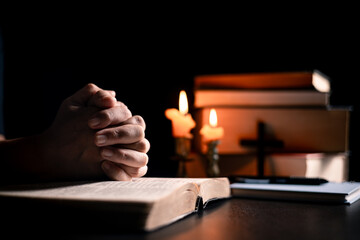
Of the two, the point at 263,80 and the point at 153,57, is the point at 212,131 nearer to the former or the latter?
the point at 263,80

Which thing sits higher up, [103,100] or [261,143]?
[103,100]

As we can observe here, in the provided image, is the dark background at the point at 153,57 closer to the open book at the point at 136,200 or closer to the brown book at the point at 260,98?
the brown book at the point at 260,98

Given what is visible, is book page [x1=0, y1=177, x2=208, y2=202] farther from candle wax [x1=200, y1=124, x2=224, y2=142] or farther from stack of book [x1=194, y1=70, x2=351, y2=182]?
stack of book [x1=194, y1=70, x2=351, y2=182]

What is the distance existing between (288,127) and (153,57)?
0.63 metres

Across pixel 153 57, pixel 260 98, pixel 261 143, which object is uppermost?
pixel 153 57

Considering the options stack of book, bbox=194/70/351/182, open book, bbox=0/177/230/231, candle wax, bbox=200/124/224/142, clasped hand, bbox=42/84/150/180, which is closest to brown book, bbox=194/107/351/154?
stack of book, bbox=194/70/351/182

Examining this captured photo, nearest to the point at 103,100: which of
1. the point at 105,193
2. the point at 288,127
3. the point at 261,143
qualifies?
the point at 105,193

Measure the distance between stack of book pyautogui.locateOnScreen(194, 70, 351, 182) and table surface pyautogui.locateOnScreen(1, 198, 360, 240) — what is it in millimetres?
499

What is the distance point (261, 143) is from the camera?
112 centimetres

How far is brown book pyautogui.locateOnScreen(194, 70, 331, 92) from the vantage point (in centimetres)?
117

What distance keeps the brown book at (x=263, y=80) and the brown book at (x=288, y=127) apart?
0.08 meters

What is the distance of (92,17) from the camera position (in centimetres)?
158

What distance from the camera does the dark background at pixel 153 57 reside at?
150 cm

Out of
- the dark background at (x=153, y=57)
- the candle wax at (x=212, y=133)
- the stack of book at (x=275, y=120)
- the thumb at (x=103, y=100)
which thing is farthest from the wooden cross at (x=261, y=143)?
the thumb at (x=103, y=100)
